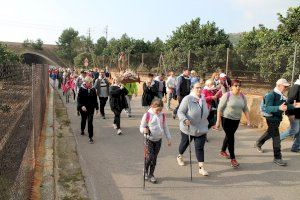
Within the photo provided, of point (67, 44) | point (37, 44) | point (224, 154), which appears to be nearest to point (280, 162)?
point (224, 154)

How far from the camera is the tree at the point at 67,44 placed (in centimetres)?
7988

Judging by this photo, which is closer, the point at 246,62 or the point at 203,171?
the point at 203,171

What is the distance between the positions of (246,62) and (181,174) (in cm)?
1003

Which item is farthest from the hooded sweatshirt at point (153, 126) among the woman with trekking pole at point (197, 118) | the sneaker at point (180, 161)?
the sneaker at point (180, 161)

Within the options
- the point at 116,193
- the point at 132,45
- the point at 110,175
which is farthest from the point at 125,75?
the point at 132,45

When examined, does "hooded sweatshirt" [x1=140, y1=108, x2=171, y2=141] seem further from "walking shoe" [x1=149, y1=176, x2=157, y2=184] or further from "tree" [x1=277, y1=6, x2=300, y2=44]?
"tree" [x1=277, y1=6, x2=300, y2=44]

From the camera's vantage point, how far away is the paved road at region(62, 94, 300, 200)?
Result: 257 inches

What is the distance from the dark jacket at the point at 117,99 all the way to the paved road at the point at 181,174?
1.03 m

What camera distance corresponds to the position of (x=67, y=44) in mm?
81750

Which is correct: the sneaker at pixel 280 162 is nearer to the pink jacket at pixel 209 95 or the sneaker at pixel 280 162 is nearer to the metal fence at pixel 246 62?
the pink jacket at pixel 209 95

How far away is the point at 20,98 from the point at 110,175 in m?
2.45

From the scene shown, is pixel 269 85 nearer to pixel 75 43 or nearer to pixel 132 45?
pixel 132 45

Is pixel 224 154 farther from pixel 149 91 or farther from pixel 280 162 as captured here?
pixel 149 91

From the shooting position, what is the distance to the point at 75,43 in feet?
246
